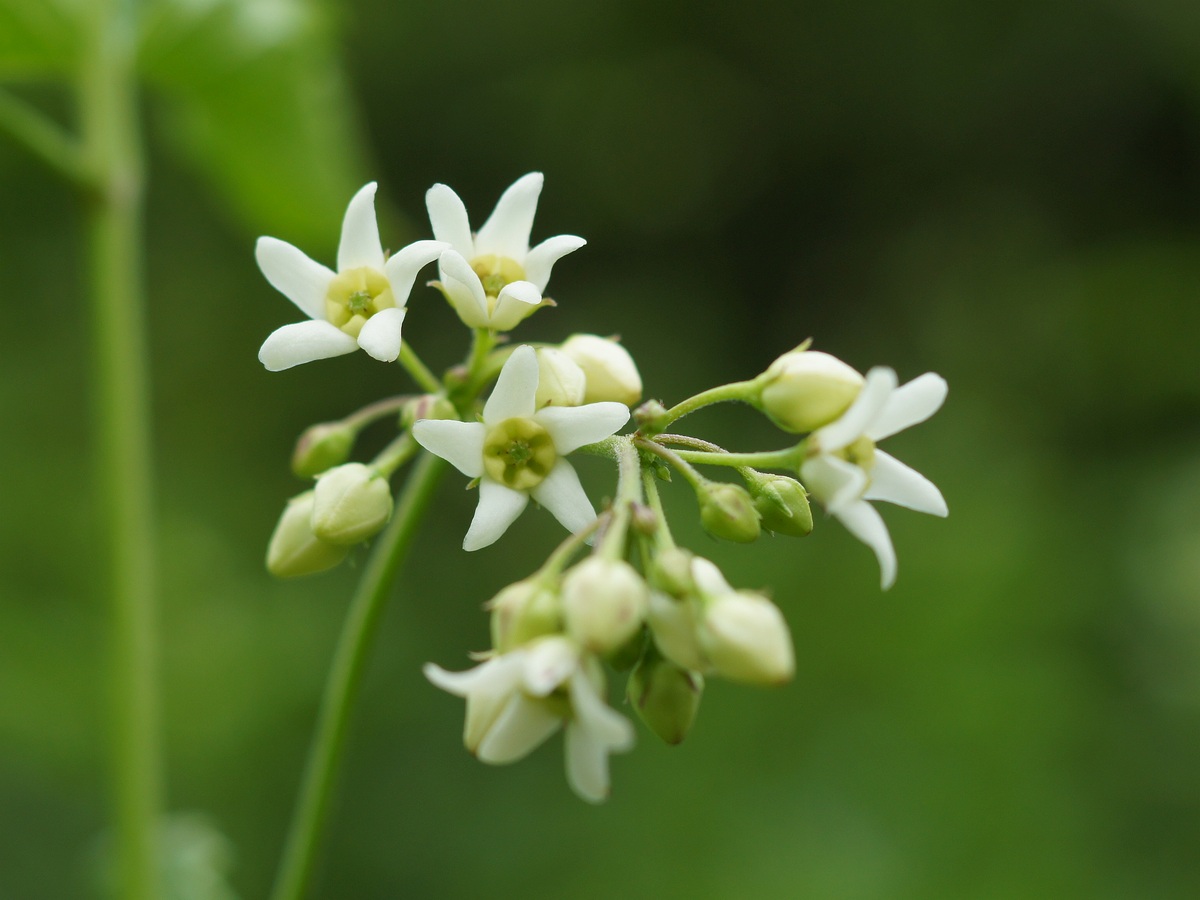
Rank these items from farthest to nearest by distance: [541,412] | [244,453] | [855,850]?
[244,453], [855,850], [541,412]

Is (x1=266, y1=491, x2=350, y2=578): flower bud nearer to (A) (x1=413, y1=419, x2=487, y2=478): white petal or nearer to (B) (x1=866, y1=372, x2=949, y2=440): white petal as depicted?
(A) (x1=413, y1=419, x2=487, y2=478): white petal

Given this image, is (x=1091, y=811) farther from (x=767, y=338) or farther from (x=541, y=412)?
(x=767, y=338)

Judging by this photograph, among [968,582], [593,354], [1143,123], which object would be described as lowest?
[593,354]

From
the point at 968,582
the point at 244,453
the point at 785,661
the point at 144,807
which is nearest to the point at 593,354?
the point at 785,661

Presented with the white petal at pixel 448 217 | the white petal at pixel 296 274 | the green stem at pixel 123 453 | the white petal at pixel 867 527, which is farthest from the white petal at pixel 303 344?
the green stem at pixel 123 453

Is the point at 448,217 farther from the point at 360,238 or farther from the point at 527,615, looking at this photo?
the point at 527,615

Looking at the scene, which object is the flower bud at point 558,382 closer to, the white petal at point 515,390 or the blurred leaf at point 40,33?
the white petal at point 515,390

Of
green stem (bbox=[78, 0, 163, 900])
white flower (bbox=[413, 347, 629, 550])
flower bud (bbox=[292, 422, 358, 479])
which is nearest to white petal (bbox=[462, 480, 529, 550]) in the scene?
white flower (bbox=[413, 347, 629, 550])
